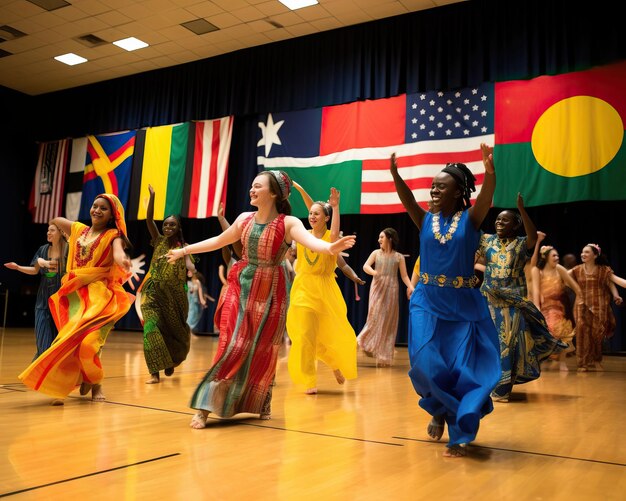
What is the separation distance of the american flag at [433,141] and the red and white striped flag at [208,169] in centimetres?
322

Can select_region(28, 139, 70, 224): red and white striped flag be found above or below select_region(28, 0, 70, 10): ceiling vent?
below

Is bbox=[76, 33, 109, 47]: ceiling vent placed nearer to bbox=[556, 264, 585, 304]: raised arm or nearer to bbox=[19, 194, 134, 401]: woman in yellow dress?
bbox=[19, 194, 134, 401]: woman in yellow dress

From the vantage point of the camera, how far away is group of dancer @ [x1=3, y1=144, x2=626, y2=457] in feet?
11.1

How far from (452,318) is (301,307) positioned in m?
2.37

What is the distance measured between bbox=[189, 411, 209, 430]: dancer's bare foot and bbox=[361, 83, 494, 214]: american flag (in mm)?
7224

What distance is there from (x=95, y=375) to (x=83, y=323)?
38cm

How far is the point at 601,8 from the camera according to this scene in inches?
375

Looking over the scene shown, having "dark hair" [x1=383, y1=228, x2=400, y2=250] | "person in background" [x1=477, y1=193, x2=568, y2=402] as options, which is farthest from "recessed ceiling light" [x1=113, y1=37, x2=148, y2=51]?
"person in background" [x1=477, y1=193, x2=568, y2=402]

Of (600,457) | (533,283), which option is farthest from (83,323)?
(533,283)

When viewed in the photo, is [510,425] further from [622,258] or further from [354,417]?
[622,258]

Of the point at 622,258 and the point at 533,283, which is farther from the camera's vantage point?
the point at 622,258

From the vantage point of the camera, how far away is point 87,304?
4711 mm

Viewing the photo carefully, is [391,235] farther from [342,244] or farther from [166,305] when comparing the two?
[342,244]

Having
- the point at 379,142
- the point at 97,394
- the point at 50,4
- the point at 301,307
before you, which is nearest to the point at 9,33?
the point at 50,4
